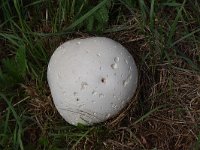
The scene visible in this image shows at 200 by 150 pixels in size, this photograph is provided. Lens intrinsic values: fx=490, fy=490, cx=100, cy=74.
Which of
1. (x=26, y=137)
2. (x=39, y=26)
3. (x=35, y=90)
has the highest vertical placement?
(x=39, y=26)

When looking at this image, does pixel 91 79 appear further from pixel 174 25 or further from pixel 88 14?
pixel 174 25

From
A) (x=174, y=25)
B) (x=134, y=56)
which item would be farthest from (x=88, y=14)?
(x=174, y=25)

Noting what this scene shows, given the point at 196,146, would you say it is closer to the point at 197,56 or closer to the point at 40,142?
the point at 197,56

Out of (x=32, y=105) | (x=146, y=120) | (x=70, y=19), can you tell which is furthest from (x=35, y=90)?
(x=146, y=120)

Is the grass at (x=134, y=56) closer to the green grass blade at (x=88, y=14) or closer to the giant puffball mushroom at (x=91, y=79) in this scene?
the green grass blade at (x=88, y=14)

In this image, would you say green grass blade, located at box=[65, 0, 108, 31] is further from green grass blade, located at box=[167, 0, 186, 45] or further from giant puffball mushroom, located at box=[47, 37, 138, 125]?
green grass blade, located at box=[167, 0, 186, 45]
